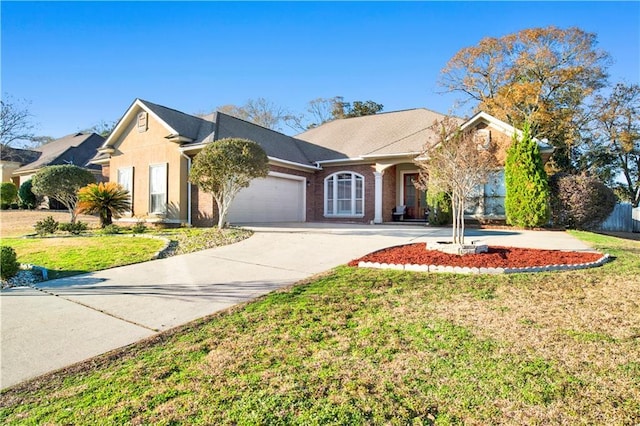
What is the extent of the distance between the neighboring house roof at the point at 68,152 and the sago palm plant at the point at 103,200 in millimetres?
11926

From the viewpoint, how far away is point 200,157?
12172 mm

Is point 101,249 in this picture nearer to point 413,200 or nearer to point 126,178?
point 126,178

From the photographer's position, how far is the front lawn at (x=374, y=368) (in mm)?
2500

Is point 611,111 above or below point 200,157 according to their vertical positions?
above

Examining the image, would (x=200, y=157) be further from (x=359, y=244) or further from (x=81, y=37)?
(x=359, y=244)

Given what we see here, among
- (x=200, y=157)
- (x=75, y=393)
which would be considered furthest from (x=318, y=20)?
(x=75, y=393)

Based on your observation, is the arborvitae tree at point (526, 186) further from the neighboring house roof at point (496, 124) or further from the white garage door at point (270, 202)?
the white garage door at point (270, 202)

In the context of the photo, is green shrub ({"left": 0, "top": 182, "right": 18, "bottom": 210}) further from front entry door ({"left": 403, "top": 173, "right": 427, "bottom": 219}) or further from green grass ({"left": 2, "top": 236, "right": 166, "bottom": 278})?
front entry door ({"left": 403, "top": 173, "right": 427, "bottom": 219})

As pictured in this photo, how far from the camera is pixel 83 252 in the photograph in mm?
9164

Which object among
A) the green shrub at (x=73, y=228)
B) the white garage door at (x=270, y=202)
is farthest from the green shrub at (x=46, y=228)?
the white garage door at (x=270, y=202)

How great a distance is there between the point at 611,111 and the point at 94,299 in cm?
2950

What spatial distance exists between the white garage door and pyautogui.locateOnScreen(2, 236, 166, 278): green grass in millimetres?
5242

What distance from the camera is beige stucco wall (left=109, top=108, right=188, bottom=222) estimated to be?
15508 millimetres

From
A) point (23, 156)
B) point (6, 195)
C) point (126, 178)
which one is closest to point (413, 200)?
point (126, 178)
